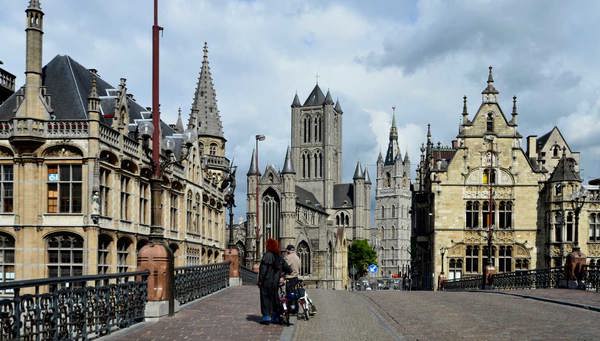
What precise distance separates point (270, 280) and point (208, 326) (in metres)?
1.61

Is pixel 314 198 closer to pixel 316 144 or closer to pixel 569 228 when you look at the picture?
pixel 316 144

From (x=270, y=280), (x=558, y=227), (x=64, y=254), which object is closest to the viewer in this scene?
(x=270, y=280)

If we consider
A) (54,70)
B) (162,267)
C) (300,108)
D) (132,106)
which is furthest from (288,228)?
(162,267)

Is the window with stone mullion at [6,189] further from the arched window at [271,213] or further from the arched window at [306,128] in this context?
the arched window at [306,128]

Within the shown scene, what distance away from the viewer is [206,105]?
7312 cm

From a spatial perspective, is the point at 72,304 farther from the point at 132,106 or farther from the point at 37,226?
the point at 132,106

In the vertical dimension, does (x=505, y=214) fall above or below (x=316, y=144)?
below

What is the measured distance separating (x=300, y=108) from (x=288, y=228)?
41522mm

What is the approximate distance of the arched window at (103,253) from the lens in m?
32.7

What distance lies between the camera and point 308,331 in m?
15.4

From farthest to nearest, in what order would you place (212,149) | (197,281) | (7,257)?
1. (212,149)
2. (7,257)
3. (197,281)

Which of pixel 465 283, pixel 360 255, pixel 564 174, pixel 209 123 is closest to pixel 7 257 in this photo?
pixel 465 283

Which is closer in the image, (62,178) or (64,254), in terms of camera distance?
(64,254)

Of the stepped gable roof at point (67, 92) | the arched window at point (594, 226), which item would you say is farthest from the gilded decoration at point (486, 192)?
the stepped gable roof at point (67, 92)
